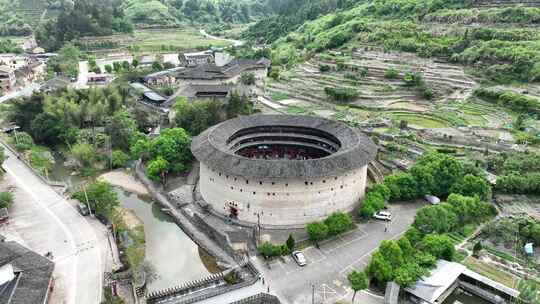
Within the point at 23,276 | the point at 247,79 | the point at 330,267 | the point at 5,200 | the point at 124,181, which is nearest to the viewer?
the point at 23,276

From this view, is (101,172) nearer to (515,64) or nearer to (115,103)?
(115,103)

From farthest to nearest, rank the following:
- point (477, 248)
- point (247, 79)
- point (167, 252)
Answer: point (247, 79)
point (167, 252)
point (477, 248)

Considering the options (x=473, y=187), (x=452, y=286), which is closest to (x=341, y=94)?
(x=473, y=187)

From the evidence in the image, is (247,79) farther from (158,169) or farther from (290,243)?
(290,243)

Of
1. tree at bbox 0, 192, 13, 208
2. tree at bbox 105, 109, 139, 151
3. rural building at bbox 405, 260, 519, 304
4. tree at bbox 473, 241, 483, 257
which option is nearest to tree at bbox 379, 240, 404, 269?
rural building at bbox 405, 260, 519, 304

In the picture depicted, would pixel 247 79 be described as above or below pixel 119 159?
above

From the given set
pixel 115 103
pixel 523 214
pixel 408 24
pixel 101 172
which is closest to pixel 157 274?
pixel 101 172

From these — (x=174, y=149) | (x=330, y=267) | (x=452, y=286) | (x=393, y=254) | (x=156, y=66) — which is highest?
(x=156, y=66)
